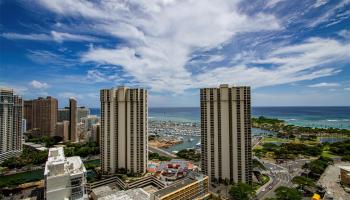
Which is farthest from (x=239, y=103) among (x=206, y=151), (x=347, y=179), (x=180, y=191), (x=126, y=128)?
(x=126, y=128)

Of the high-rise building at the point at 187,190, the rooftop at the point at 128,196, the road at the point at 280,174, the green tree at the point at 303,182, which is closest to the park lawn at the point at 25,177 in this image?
the rooftop at the point at 128,196

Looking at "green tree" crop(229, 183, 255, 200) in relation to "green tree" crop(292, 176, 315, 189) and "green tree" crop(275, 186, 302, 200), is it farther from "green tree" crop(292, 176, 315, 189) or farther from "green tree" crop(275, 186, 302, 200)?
"green tree" crop(292, 176, 315, 189)

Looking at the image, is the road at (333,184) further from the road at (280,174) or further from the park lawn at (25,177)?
the park lawn at (25,177)

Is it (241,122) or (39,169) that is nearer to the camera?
(241,122)

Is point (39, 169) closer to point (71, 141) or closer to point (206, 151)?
point (71, 141)

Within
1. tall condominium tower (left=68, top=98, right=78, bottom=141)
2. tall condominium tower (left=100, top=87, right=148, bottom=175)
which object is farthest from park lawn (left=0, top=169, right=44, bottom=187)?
tall condominium tower (left=68, top=98, right=78, bottom=141)
